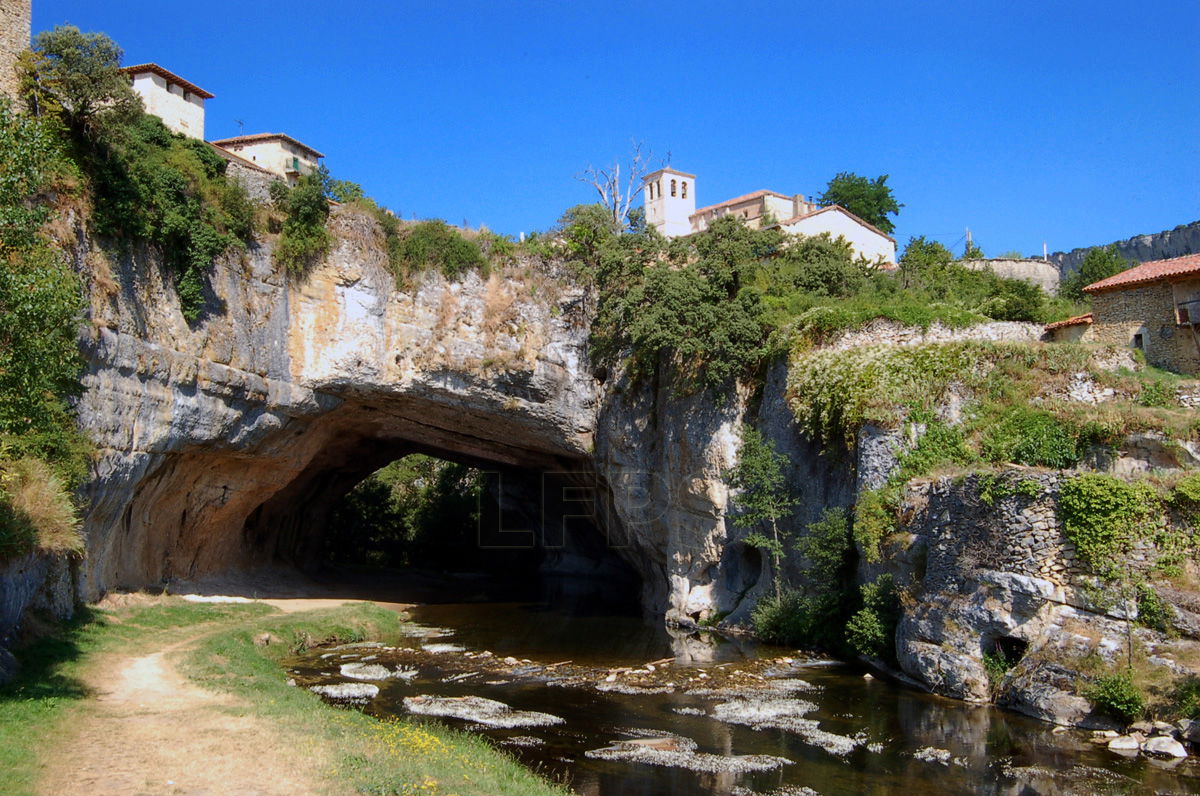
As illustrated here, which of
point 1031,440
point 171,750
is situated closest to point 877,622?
point 1031,440

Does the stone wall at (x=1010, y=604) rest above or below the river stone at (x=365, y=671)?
above

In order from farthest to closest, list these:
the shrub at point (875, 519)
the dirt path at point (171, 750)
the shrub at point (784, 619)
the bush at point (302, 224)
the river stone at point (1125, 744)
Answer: the bush at point (302, 224)
the shrub at point (784, 619)
the shrub at point (875, 519)
the river stone at point (1125, 744)
the dirt path at point (171, 750)

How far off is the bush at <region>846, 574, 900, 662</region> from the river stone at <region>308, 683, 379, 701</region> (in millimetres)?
9945

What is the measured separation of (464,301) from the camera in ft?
96.9

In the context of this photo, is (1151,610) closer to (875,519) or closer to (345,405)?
(875,519)

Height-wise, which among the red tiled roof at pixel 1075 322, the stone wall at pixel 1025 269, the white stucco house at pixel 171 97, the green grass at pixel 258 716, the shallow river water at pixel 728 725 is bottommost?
the shallow river water at pixel 728 725

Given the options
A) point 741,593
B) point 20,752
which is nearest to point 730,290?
point 741,593

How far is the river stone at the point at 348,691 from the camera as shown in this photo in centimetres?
1681

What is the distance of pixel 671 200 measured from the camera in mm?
59594

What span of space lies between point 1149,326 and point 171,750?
2367 centimetres

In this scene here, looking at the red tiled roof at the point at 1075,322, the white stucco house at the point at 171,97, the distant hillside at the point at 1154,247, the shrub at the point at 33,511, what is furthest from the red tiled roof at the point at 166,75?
the distant hillside at the point at 1154,247

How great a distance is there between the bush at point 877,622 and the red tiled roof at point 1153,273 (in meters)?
11.0

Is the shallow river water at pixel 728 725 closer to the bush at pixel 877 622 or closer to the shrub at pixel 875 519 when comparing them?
the bush at pixel 877 622

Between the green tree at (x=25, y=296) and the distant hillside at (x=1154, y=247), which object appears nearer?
the green tree at (x=25, y=296)
